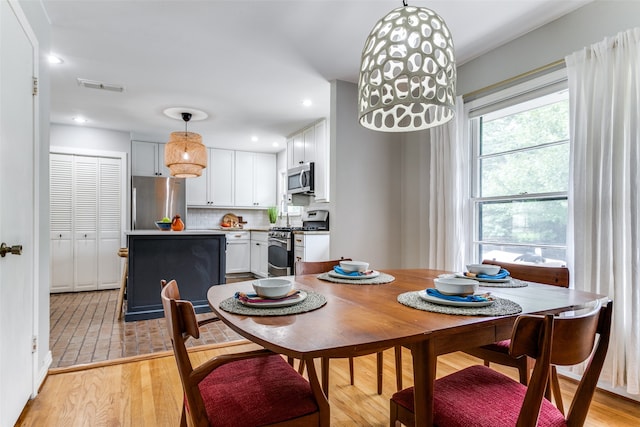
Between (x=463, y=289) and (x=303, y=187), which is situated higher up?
(x=303, y=187)

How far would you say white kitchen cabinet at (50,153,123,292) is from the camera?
488cm

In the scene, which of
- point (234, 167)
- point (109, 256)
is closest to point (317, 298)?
point (109, 256)

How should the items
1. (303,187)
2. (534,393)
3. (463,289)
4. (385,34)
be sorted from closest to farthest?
(534,393) < (463,289) < (385,34) < (303,187)

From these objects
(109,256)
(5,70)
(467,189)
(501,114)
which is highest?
(501,114)

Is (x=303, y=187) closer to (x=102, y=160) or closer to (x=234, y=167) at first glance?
(x=234, y=167)

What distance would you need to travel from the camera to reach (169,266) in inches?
143

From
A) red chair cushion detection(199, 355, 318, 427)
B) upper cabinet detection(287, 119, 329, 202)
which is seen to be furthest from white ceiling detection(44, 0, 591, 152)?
red chair cushion detection(199, 355, 318, 427)

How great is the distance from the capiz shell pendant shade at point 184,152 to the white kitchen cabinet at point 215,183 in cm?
183

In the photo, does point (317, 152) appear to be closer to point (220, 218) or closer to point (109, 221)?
point (220, 218)

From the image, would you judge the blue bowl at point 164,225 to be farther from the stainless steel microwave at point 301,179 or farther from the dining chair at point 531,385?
the dining chair at point 531,385

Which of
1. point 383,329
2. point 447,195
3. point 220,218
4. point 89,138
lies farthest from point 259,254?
point 383,329

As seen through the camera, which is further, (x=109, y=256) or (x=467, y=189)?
(x=109, y=256)

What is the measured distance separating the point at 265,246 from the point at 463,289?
14.5 feet

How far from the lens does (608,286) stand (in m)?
2.02
